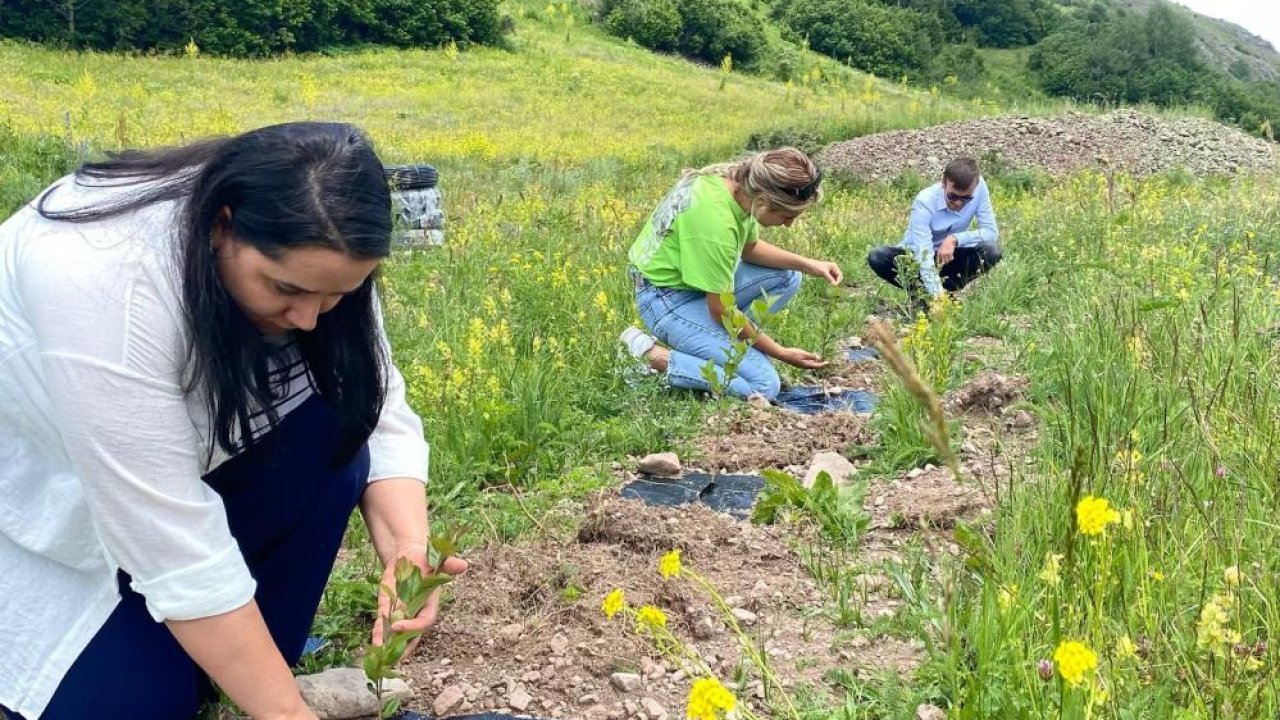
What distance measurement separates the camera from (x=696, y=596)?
2334 millimetres

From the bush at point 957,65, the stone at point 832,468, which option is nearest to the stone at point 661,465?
the stone at point 832,468

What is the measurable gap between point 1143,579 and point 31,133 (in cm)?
1103

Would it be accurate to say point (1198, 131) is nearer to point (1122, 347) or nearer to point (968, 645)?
point (1122, 347)

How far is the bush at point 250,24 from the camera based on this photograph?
25250 millimetres

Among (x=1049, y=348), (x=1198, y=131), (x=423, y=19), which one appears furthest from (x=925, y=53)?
(x=1049, y=348)

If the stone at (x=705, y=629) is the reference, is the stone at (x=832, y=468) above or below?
below

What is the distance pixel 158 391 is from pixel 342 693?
0.84 meters

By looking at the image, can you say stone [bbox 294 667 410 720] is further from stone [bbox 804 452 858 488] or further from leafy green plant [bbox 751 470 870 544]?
stone [bbox 804 452 858 488]

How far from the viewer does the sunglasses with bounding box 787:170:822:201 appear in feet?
13.3

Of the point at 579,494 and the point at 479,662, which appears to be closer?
the point at 479,662

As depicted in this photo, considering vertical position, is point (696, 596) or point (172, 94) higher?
point (696, 596)

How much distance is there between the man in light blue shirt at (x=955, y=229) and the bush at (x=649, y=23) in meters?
34.3

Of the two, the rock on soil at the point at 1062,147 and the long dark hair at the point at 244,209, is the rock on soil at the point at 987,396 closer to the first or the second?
the long dark hair at the point at 244,209

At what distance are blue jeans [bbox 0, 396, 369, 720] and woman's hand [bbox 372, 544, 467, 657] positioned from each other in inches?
7.3
